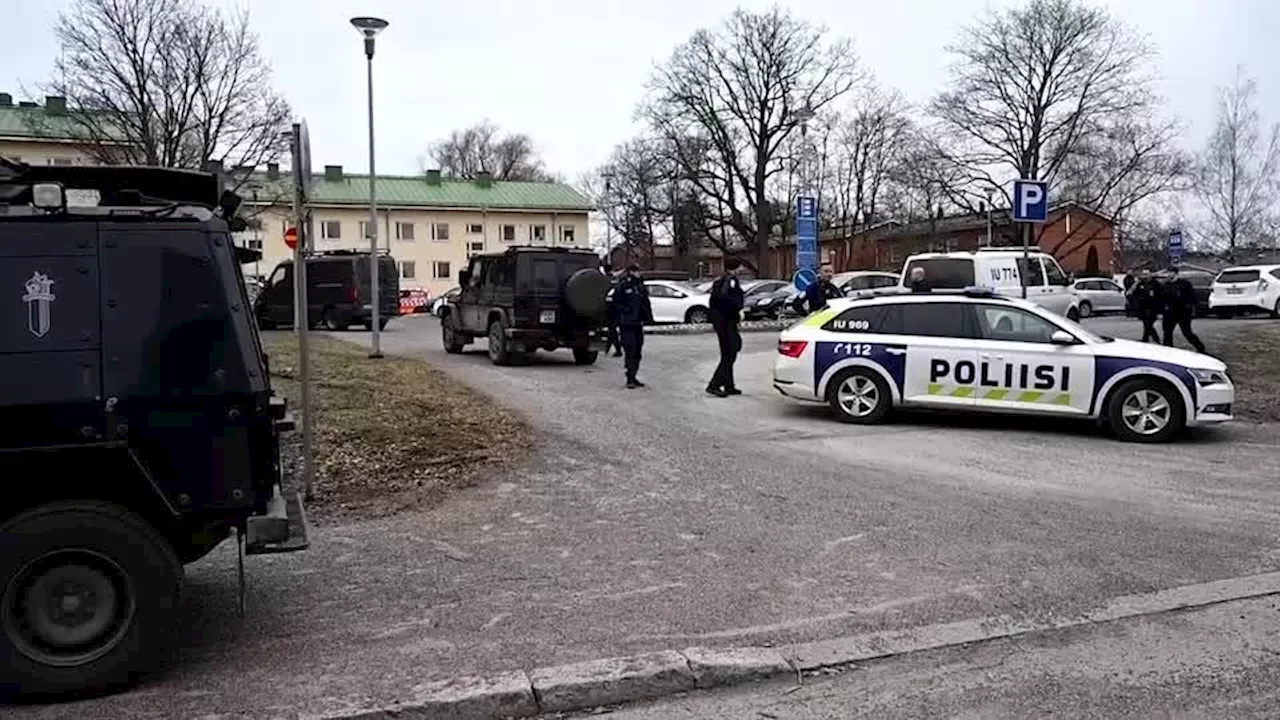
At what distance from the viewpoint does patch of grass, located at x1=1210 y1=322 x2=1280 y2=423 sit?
1313cm

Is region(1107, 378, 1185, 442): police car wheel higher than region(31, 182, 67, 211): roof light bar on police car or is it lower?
lower

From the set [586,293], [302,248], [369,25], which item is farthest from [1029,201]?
[369,25]

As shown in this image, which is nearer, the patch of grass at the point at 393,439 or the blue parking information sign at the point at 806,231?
the patch of grass at the point at 393,439

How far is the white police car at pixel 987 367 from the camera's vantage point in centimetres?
1103

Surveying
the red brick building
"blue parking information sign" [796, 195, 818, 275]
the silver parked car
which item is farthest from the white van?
the red brick building

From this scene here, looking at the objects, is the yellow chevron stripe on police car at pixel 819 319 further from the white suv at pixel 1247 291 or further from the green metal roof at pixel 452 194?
the green metal roof at pixel 452 194

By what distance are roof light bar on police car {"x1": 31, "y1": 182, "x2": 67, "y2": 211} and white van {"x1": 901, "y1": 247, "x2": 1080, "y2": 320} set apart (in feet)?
66.3

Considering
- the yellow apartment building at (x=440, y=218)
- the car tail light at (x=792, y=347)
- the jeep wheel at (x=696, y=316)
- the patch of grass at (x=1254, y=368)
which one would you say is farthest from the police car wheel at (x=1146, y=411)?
the yellow apartment building at (x=440, y=218)

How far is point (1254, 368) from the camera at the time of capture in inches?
646

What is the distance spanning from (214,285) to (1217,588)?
18.0ft

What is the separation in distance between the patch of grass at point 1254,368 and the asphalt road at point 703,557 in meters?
2.36

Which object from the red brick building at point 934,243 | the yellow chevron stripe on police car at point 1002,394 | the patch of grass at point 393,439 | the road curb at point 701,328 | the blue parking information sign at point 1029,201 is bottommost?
the patch of grass at point 393,439

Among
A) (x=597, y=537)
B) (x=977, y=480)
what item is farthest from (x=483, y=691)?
(x=977, y=480)

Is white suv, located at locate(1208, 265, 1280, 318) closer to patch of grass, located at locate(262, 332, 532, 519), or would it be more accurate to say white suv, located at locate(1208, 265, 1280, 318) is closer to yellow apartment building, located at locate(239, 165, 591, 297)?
patch of grass, located at locate(262, 332, 532, 519)
